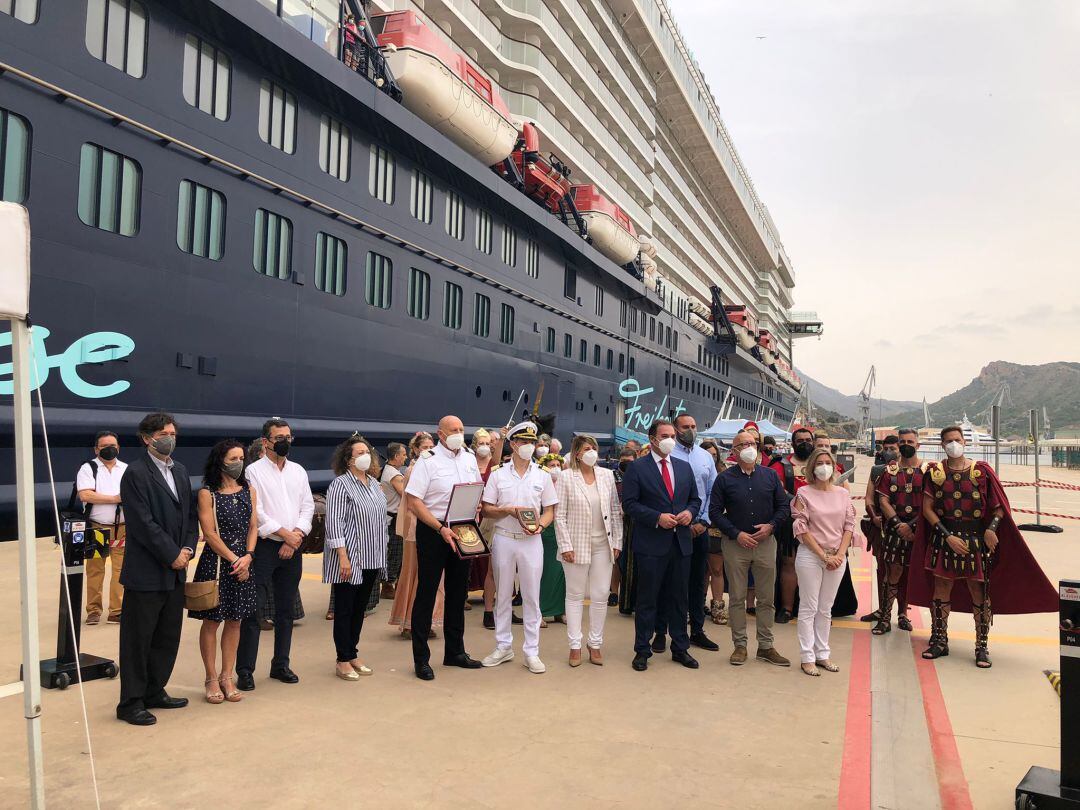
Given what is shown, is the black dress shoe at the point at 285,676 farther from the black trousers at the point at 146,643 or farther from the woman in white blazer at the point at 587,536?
the woman in white blazer at the point at 587,536

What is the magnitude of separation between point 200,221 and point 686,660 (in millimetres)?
7994

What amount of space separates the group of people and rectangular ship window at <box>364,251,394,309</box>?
6905 mm

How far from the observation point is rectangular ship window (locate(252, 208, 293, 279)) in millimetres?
10523

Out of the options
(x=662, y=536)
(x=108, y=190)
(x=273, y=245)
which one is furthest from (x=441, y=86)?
(x=662, y=536)

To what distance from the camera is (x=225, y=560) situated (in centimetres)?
461

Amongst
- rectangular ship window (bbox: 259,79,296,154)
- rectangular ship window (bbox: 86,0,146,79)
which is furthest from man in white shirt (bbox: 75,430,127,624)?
rectangular ship window (bbox: 259,79,296,154)

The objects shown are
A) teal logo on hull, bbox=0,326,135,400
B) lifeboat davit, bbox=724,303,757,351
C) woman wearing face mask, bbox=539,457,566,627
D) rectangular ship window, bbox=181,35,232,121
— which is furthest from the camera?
lifeboat davit, bbox=724,303,757,351

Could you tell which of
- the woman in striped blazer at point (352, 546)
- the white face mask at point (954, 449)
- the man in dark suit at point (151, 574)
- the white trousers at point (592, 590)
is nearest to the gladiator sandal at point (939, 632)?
the white face mask at point (954, 449)

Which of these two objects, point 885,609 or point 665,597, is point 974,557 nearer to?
point 885,609

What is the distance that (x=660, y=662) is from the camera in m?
5.73

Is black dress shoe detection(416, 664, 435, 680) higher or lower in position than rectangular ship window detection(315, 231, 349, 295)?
lower

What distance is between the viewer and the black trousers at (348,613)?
511 cm

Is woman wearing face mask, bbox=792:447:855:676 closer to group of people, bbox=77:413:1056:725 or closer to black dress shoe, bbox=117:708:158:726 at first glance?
group of people, bbox=77:413:1056:725

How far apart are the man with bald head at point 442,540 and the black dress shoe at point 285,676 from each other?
842mm
